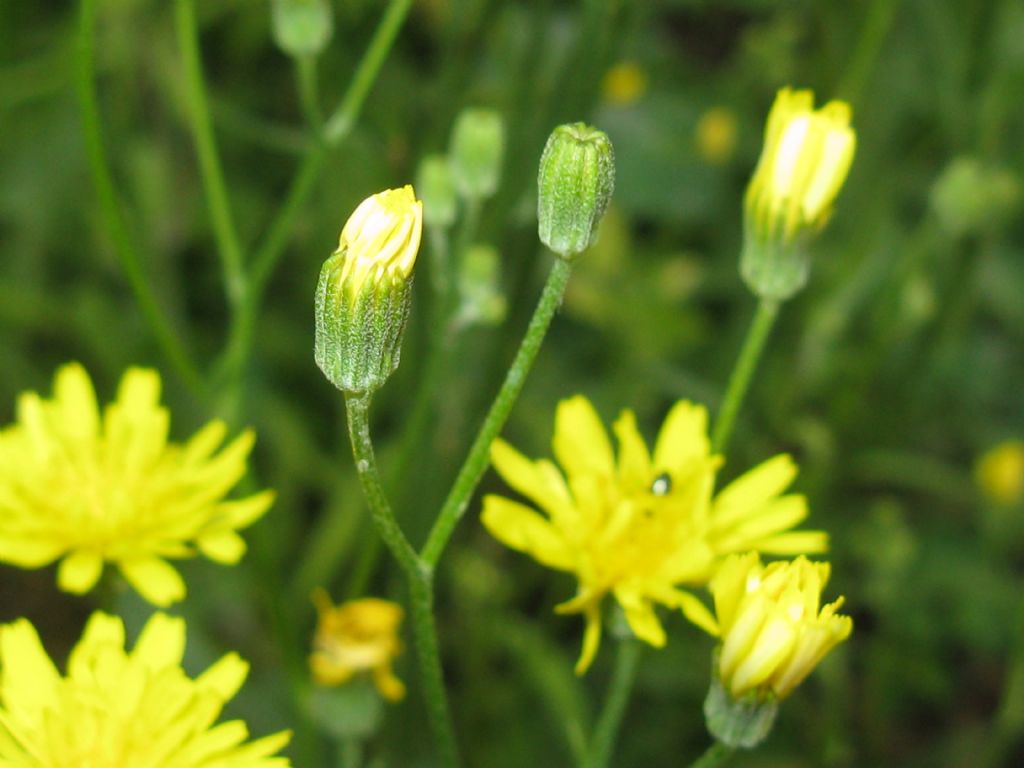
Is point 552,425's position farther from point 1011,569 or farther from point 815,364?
point 1011,569

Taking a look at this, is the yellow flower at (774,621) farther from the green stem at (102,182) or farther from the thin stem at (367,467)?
the green stem at (102,182)

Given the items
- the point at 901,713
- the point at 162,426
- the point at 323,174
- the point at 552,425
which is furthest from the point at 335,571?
the point at 901,713

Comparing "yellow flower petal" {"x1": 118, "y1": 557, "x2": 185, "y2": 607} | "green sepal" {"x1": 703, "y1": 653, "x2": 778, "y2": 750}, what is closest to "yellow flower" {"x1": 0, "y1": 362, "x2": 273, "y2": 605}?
"yellow flower petal" {"x1": 118, "y1": 557, "x2": 185, "y2": 607}

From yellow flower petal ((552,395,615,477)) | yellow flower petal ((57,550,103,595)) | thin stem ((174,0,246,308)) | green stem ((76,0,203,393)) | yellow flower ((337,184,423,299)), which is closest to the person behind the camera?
yellow flower ((337,184,423,299))

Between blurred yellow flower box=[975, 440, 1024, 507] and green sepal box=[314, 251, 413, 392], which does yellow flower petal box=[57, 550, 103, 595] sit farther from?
blurred yellow flower box=[975, 440, 1024, 507]

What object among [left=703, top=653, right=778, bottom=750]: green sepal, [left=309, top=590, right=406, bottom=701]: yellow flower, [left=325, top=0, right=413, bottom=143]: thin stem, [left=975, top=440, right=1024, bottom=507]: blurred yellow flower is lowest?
→ [left=975, top=440, right=1024, bottom=507]: blurred yellow flower

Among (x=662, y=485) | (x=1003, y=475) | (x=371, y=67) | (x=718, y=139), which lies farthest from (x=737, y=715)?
(x=718, y=139)

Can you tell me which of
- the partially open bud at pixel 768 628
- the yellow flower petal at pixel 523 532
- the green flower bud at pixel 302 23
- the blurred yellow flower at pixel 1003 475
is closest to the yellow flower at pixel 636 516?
the yellow flower petal at pixel 523 532

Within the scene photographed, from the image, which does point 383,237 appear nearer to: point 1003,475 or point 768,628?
point 768,628
